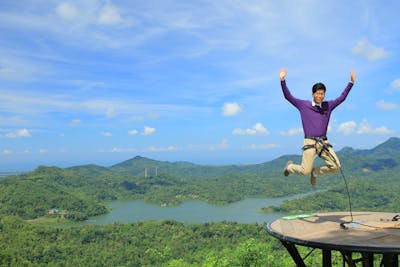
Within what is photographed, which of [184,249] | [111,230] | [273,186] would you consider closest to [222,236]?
[184,249]

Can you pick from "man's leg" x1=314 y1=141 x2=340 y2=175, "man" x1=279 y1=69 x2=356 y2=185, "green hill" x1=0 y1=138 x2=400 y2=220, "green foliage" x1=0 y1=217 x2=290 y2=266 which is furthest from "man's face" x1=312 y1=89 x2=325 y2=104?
"green hill" x1=0 y1=138 x2=400 y2=220

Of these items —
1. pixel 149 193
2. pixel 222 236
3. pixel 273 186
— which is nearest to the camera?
pixel 222 236

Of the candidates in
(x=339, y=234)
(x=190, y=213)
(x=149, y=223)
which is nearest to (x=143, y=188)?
(x=190, y=213)

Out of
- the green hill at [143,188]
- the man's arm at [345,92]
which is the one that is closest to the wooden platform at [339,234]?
the man's arm at [345,92]

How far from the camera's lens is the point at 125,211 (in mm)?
91188

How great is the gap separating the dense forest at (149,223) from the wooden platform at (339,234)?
1679 centimetres

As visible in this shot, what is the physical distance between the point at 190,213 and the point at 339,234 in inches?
3320

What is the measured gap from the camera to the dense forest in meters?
43.5

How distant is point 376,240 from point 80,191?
117m

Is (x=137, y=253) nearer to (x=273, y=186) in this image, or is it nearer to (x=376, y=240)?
(x=376, y=240)

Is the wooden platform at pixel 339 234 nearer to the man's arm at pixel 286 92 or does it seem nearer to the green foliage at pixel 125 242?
the man's arm at pixel 286 92

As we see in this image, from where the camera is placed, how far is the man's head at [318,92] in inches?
200

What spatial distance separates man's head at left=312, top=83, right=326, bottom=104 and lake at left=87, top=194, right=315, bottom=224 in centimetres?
6595

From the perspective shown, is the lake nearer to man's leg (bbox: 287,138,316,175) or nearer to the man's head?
man's leg (bbox: 287,138,316,175)
